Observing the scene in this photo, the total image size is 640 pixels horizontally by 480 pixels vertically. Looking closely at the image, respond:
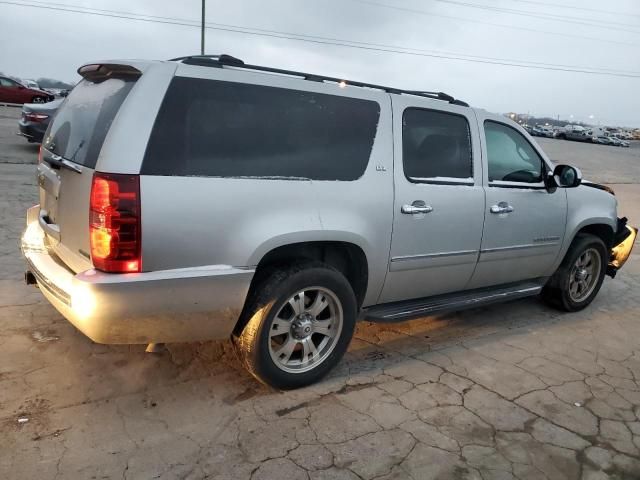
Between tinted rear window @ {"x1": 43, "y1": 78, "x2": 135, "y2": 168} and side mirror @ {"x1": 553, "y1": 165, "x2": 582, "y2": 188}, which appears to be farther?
side mirror @ {"x1": 553, "y1": 165, "x2": 582, "y2": 188}

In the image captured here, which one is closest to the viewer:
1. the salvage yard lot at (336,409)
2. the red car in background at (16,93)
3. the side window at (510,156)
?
the salvage yard lot at (336,409)

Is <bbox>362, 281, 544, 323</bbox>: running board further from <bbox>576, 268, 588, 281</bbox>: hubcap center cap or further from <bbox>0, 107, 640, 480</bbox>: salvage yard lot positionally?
<bbox>576, 268, 588, 281</bbox>: hubcap center cap

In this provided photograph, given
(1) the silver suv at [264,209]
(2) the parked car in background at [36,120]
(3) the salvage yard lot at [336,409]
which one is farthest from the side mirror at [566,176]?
(2) the parked car in background at [36,120]

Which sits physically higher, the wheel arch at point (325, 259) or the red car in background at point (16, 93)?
the red car in background at point (16, 93)

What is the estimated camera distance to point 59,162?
3018mm

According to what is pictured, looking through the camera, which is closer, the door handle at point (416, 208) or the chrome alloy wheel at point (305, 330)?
the chrome alloy wheel at point (305, 330)

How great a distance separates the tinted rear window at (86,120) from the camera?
9.23 feet

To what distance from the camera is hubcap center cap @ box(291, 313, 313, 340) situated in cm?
329

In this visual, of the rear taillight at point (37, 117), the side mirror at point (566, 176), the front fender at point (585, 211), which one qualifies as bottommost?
the front fender at point (585, 211)

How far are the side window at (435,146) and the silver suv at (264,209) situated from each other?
0.01m

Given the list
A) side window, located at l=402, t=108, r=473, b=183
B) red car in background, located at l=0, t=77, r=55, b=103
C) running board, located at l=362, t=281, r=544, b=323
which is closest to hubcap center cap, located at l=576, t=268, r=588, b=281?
running board, located at l=362, t=281, r=544, b=323

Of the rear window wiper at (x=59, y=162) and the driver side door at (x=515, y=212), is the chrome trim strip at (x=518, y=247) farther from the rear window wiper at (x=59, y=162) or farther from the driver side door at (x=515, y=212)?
the rear window wiper at (x=59, y=162)

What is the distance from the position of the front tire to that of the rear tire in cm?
269

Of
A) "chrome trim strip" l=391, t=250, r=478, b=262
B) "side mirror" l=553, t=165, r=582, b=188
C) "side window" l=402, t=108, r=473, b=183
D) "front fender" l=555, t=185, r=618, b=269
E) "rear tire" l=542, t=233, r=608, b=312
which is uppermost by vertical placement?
"side window" l=402, t=108, r=473, b=183
